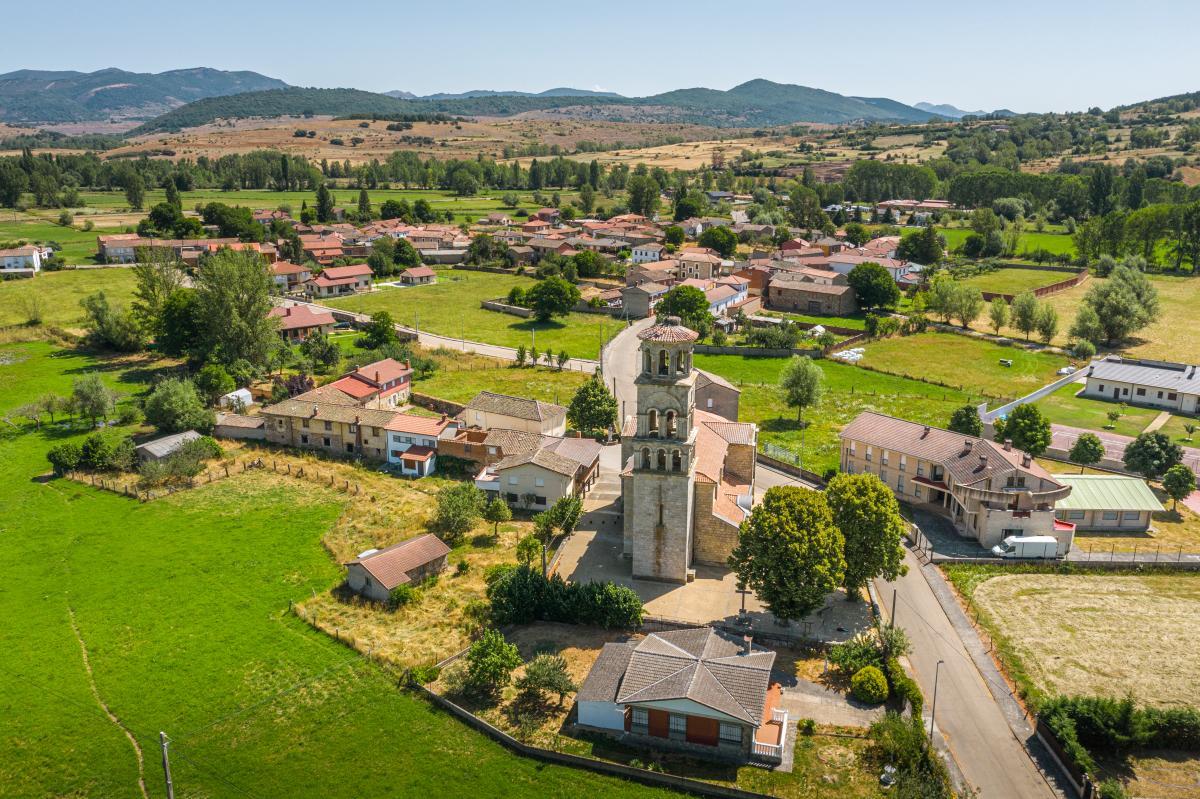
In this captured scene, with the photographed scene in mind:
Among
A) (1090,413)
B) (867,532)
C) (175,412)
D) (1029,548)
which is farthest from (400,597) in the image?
(1090,413)

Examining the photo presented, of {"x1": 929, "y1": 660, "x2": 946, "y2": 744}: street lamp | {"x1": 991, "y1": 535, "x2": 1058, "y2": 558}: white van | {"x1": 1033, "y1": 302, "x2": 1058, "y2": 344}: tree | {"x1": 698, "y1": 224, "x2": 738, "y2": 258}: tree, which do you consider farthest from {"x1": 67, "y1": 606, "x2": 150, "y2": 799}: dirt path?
{"x1": 698, "y1": 224, "x2": 738, "y2": 258}: tree

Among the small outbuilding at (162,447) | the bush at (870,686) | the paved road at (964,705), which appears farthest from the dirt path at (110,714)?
the paved road at (964,705)

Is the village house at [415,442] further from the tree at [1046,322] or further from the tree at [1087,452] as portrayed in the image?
the tree at [1046,322]

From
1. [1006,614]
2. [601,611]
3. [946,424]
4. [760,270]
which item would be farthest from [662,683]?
[760,270]

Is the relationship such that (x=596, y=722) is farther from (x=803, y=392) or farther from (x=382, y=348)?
(x=382, y=348)

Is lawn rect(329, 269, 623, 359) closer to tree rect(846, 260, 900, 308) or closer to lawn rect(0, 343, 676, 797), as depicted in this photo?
tree rect(846, 260, 900, 308)
